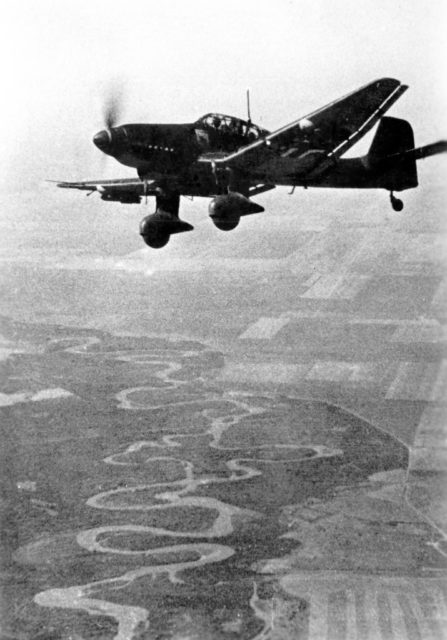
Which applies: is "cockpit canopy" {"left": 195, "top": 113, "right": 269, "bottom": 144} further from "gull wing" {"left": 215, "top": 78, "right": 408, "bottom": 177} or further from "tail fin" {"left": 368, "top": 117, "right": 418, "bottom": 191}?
"tail fin" {"left": 368, "top": 117, "right": 418, "bottom": 191}

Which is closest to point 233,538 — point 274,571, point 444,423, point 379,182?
point 274,571

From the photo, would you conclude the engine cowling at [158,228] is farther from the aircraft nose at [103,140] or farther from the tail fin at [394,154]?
the tail fin at [394,154]

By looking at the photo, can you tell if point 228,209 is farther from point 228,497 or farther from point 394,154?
point 228,497

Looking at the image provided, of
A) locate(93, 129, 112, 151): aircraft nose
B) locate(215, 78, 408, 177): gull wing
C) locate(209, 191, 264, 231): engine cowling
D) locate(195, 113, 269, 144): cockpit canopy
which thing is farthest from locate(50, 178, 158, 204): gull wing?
locate(209, 191, 264, 231): engine cowling

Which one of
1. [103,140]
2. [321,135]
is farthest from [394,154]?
[103,140]

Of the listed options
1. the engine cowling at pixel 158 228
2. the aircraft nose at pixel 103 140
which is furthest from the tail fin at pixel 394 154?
the aircraft nose at pixel 103 140
